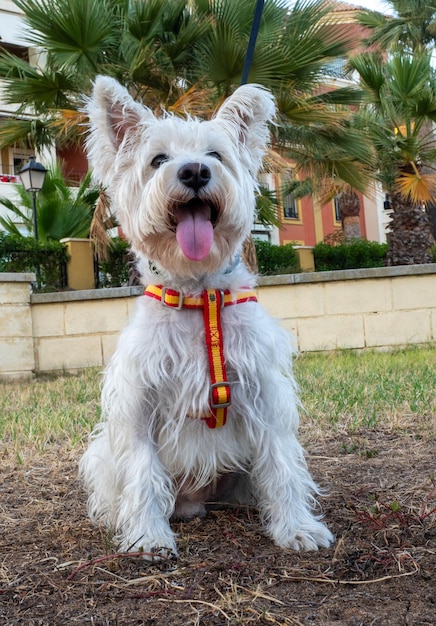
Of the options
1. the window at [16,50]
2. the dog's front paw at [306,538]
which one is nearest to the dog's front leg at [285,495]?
the dog's front paw at [306,538]

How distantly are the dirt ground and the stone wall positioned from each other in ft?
19.7

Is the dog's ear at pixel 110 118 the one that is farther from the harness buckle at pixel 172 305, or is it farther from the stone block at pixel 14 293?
the stone block at pixel 14 293

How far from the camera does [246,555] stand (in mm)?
2396

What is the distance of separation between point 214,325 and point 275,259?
1021cm

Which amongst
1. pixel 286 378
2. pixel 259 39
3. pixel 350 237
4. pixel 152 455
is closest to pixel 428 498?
pixel 286 378

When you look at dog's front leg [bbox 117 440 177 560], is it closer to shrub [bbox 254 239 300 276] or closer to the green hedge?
the green hedge

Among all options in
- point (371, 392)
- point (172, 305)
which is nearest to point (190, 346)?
point (172, 305)

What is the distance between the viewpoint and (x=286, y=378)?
2.79 metres

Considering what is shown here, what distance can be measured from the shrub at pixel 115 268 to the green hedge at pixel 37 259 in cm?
71

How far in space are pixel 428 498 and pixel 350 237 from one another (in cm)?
1736

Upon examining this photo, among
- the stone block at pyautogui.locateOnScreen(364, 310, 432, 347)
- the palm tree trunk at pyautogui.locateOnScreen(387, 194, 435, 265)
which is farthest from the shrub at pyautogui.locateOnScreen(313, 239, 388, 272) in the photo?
the stone block at pyautogui.locateOnScreen(364, 310, 432, 347)

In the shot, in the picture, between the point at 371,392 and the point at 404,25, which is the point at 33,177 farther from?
the point at 404,25

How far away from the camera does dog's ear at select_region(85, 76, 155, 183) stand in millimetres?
2590

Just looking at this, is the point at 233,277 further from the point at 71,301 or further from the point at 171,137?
the point at 71,301
